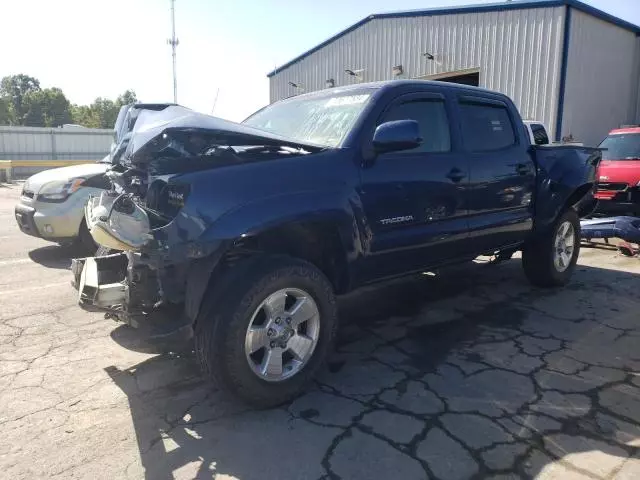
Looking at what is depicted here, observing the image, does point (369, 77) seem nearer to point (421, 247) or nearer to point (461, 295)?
point (461, 295)

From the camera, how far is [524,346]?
3.97m

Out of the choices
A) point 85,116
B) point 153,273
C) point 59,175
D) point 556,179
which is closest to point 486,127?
point 556,179

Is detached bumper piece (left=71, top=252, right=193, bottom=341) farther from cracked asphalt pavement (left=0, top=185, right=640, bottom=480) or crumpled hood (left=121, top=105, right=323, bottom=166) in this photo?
crumpled hood (left=121, top=105, right=323, bottom=166)

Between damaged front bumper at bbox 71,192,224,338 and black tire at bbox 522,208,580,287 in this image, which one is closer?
damaged front bumper at bbox 71,192,224,338

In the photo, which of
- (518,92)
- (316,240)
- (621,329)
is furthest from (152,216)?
(518,92)

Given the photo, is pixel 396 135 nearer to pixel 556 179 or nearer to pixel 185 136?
pixel 185 136

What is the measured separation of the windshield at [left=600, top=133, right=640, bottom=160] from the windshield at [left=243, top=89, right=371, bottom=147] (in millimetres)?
9179

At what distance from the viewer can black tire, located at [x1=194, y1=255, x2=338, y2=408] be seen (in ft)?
9.16

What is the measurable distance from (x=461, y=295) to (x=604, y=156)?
8098 millimetres

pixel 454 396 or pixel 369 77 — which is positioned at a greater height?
pixel 369 77

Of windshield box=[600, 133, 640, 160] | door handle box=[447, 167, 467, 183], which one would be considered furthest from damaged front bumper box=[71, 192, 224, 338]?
windshield box=[600, 133, 640, 160]

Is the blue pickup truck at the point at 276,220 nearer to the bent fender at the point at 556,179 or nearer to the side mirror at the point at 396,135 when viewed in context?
the side mirror at the point at 396,135

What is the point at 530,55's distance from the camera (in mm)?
14258

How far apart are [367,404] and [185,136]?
196 centimetres
